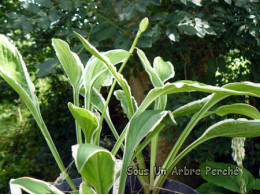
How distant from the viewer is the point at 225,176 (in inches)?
52.6

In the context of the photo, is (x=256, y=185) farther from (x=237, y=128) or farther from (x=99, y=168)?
(x=99, y=168)

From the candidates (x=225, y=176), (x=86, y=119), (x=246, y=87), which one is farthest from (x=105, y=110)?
(x=225, y=176)

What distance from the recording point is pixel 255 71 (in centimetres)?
141

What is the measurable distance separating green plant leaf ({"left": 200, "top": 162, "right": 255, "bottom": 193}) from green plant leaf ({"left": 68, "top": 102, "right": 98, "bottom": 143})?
0.80 meters

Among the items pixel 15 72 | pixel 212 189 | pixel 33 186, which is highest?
pixel 15 72

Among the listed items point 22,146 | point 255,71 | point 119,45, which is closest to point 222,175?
point 255,71

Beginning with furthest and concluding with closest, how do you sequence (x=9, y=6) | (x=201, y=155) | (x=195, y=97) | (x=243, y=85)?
(x=9, y=6), (x=201, y=155), (x=195, y=97), (x=243, y=85)

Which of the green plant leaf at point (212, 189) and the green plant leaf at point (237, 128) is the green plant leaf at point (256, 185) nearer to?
the green plant leaf at point (212, 189)

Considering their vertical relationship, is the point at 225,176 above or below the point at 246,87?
below

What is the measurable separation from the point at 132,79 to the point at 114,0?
61 cm

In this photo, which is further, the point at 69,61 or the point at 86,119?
the point at 69,61

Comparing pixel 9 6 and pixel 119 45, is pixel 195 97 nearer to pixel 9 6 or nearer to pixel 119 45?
pixel 119 45

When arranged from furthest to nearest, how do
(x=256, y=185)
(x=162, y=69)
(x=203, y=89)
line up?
(x=256, y=185) → (x=162, y=69) → (x=203, y=89)

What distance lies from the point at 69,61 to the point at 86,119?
181 mm
